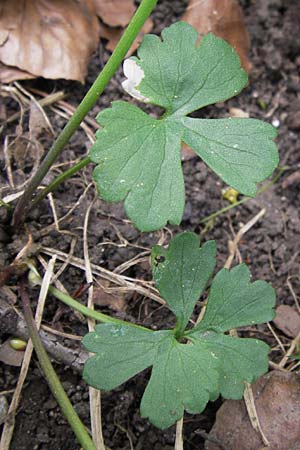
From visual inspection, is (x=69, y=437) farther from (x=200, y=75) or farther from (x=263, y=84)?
(x=263, y=84)

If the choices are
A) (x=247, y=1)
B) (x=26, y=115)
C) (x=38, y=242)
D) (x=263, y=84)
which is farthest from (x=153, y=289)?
(x=247, y=1)

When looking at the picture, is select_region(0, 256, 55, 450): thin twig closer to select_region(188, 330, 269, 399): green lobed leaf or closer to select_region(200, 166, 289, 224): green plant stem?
select_region(188, 330, 269, 399): green lobed leaf

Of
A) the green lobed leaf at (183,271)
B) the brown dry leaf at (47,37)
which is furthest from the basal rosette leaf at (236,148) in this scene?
the brown dry leaf at (47,37)

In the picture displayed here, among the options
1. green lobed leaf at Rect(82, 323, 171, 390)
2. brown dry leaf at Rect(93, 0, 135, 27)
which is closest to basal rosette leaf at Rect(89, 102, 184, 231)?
green lobed leaf at Rect(82, 323, 171, 390)

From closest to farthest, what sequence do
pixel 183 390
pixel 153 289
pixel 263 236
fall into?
pixel 183 390 < pixel 153 289 < pixel 263 236

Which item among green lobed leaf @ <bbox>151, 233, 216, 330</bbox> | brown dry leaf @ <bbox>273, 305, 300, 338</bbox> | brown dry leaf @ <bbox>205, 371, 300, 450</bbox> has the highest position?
green lobed leaf @ <bbox>151, 233, 216, 330</bbox>

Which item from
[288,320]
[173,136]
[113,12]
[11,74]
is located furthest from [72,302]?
[113,12]
